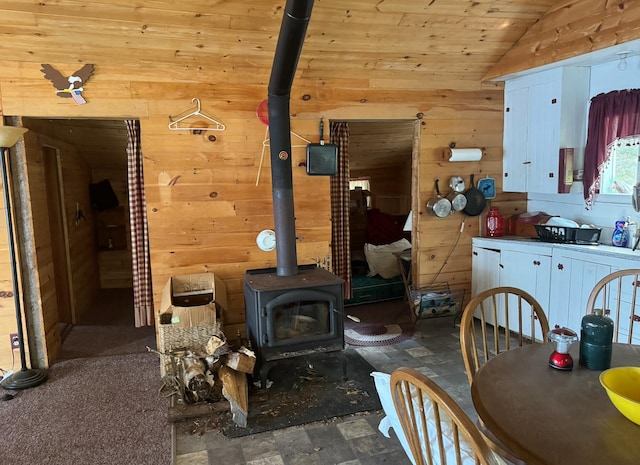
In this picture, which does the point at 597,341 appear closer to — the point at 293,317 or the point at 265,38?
the point at 293,317

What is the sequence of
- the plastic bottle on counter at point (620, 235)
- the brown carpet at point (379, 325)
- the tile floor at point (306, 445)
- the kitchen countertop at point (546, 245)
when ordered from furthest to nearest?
the brown carpet at point (379, 325)
the plastic bottle on counter at point (620, 235)
the kitchen countertop at point (546, 245)
the tile floor at point (306, 445)

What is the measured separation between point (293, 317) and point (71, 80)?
2159 mm

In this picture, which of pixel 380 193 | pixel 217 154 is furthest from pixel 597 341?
pixel 380 193

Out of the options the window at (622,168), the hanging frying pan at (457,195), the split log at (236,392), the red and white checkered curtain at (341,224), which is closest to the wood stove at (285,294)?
the split log at (236,392)

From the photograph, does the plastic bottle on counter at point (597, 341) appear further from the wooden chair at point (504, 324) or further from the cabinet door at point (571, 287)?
the cabinet door at point (571, 287)

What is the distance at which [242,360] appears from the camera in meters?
2.71

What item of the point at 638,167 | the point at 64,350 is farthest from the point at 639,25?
the point at 64,350

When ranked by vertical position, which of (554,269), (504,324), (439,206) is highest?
(439,206)

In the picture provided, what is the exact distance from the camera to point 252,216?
3.47 meters

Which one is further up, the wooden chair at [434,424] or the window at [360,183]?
the window at [360,183]

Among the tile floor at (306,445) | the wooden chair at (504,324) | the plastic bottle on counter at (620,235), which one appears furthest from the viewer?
the plastic bottle on counter at (620,235)

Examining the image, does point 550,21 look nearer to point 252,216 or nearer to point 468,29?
point 468,29

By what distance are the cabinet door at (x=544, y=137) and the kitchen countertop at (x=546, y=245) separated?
17.0 inches

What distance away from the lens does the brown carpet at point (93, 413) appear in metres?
A: 2.23
